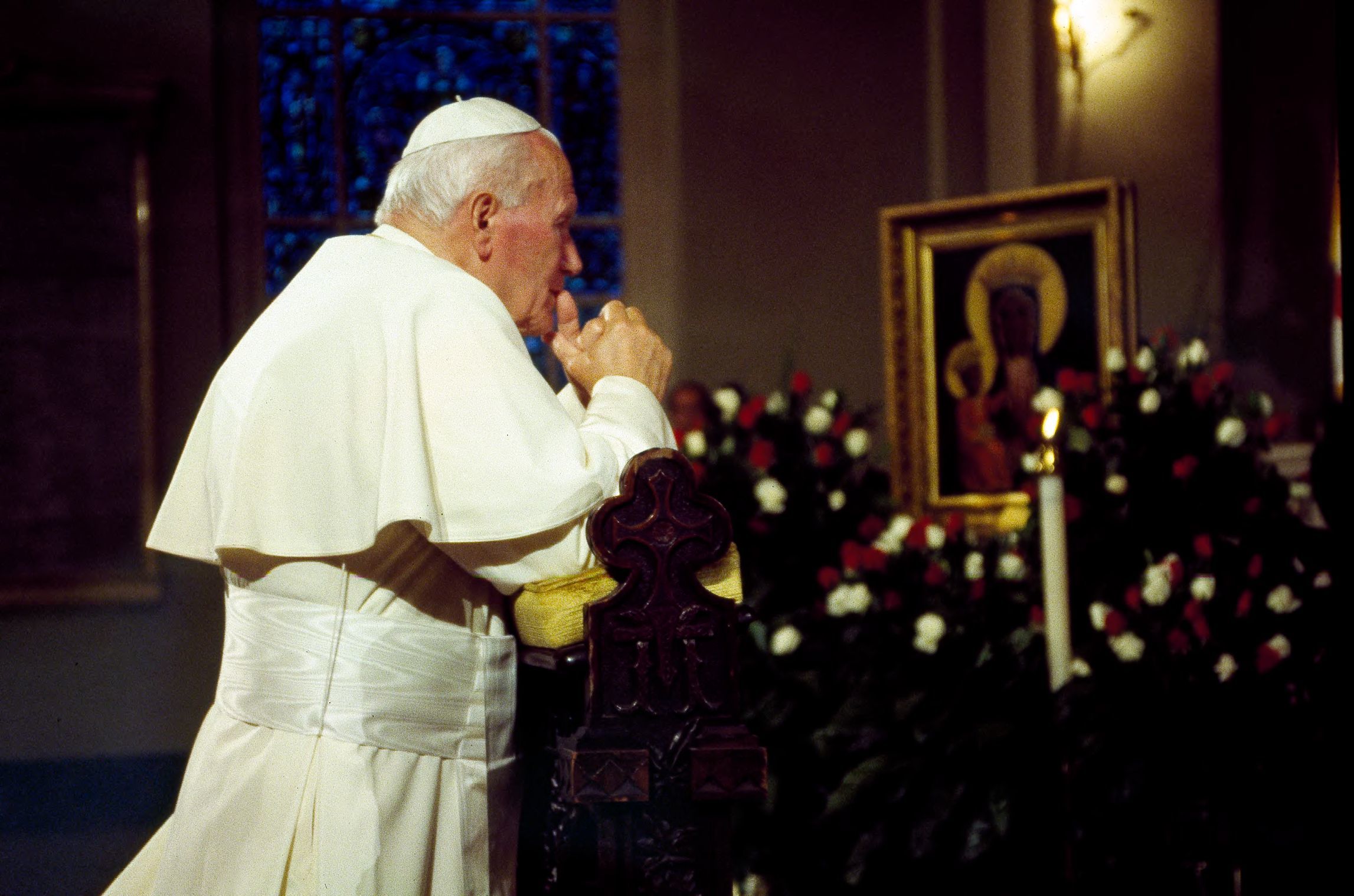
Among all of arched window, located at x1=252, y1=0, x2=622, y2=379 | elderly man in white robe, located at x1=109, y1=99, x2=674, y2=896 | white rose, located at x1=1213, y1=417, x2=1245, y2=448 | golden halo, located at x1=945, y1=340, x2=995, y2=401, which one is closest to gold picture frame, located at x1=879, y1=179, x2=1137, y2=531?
golden halo, located at x1=945, y1=340, x2=995, y2=401

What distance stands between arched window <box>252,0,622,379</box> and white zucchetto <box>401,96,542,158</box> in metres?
4.96

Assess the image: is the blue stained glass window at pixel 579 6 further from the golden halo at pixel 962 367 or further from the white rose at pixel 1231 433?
the white rose at pixel 1231 433

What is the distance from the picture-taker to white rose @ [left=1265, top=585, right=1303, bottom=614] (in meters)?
2.98

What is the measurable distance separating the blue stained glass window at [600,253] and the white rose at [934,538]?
4.04 meters

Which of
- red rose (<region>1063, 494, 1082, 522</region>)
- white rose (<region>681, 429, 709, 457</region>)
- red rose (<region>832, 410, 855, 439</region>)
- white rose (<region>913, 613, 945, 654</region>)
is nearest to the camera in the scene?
white rose (<region>913, 613, 945, 654</region>)

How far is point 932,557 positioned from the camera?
343 centimetres

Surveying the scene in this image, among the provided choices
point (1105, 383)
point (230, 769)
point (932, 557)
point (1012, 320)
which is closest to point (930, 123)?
point (1012, 320)

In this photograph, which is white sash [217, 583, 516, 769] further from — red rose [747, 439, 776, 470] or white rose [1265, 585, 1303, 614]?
red rose [747, 439, 776, 470]

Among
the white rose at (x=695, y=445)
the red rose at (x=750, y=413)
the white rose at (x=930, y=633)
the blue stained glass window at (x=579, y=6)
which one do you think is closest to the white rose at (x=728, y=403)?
the red rose at (x=750, y=413)

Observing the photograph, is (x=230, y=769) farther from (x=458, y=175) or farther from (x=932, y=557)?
A: (x=932, y=557)

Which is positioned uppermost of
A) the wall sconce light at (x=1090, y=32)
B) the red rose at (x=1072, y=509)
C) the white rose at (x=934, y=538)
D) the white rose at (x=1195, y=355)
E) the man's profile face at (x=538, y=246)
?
the wall sconce light at (x=1090, y=32)

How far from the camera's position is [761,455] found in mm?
3822

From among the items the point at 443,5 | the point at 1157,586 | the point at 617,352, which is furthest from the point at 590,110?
the point at 617,352

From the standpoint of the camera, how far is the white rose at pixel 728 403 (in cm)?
401
